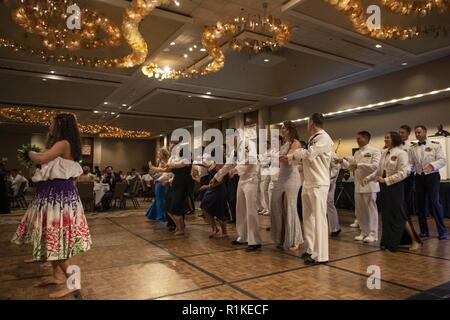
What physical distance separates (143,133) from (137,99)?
1003cm

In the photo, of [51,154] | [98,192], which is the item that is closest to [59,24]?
[51,154]

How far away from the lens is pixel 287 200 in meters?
4.20

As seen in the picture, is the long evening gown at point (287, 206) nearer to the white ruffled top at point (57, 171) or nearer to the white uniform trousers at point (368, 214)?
the white uniform trousers at point (368, 214)

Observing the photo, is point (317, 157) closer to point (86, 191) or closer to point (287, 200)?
point (287, 200)

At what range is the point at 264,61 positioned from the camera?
10289mm

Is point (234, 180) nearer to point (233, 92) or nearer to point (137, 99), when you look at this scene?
point (233, 92)

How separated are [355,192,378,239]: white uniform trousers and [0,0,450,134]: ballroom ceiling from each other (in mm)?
3687

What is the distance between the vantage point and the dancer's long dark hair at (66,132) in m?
2.86

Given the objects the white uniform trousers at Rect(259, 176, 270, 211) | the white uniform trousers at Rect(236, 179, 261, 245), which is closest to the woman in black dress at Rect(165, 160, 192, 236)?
the white uniform trousers at Rect(236, 179, 261, 245)

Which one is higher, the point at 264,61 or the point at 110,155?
the point at 264,61

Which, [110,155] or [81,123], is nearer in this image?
[81,123]

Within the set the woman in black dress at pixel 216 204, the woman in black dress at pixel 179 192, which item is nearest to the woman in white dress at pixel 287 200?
the woman in black dress at pixel 216 204

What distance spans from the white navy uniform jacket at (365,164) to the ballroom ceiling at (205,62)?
2.99 metres
